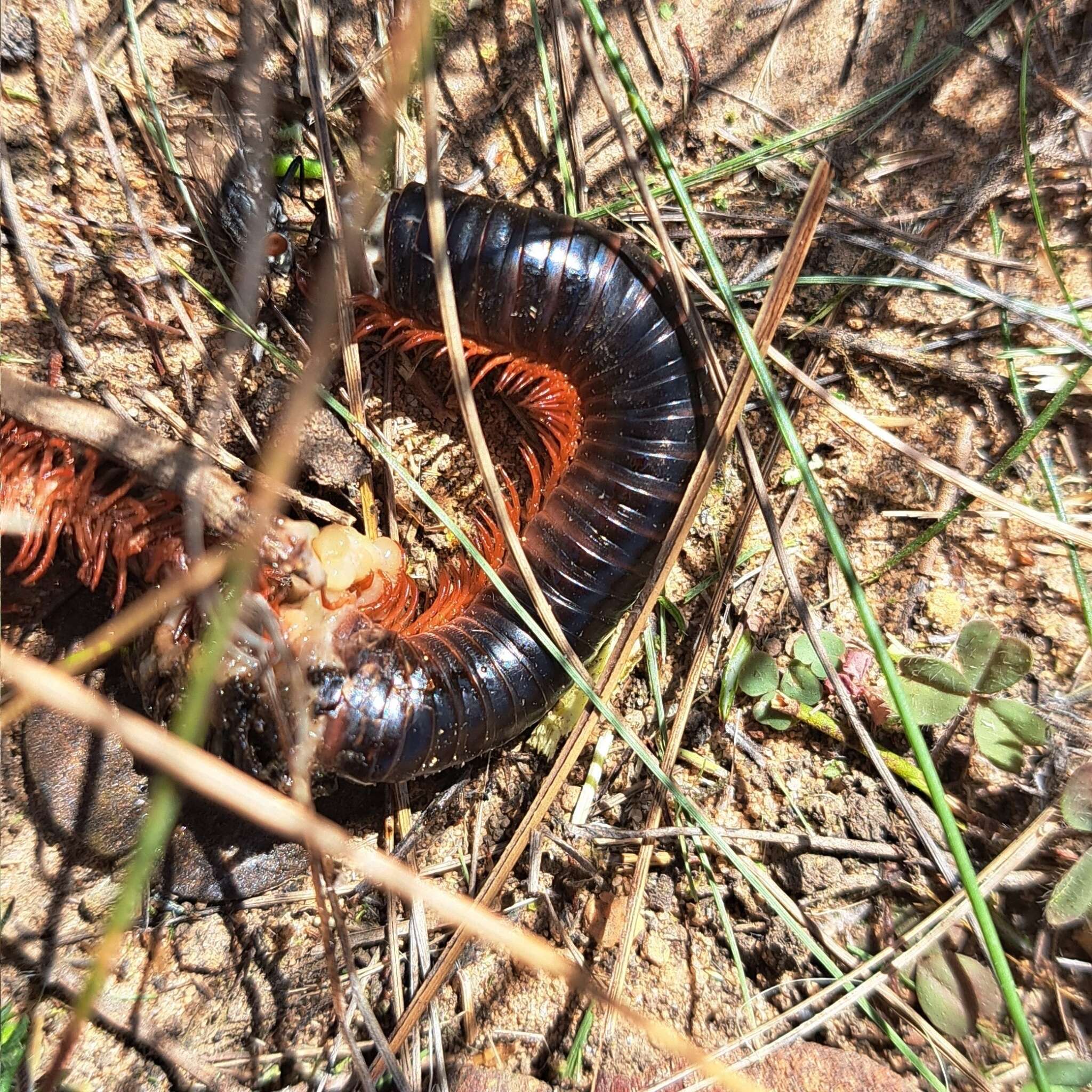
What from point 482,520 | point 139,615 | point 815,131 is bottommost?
point 139,615

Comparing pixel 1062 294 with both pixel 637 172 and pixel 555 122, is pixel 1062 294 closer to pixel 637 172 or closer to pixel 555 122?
pixel 637 172

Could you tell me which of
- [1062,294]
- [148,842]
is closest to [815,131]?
[1062,294]

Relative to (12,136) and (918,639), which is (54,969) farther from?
(918,639)

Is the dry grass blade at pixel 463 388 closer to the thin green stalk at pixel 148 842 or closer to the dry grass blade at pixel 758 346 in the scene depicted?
the dry grass blade at pixel 758 346

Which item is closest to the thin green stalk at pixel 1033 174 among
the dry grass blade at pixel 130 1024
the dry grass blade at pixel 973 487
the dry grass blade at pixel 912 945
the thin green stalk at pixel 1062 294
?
the thin green stalk at pixel 1062 294

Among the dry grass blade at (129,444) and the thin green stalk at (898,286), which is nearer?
the dry grass blade at (129,444)

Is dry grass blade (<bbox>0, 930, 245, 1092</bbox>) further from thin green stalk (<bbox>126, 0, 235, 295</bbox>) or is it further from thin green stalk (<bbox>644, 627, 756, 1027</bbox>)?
thin green stalk (<bbox>126, 0, 235, 295</bbox>)
